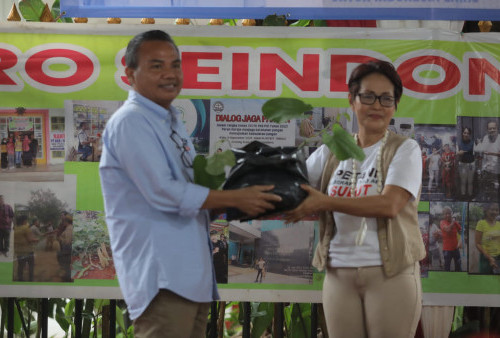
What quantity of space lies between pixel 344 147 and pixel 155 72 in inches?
28.1

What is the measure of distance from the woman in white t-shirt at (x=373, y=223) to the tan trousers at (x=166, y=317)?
54cm

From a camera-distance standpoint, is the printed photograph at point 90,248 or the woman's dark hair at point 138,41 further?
the printed photograph at point 90,248

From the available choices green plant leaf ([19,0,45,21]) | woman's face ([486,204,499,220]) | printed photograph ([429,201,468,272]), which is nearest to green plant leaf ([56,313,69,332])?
green plant leaf ([19,0,45,21])

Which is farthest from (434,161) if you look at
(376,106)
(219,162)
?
(219,162)

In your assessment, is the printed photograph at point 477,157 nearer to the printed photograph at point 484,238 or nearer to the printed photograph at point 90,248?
the printed photograph at point 484,238

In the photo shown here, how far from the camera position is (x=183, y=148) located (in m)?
2.12

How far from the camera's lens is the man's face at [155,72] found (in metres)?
2.09

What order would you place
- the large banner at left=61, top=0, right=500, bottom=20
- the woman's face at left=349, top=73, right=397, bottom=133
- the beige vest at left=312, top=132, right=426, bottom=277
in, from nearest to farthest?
the beige vest at left=312, top=132, right=426, bottom=277 → the woman's face at left=349, top=73, right=397, bottom=133 → the large banner at left=61, top=0, right=500, bottom=20

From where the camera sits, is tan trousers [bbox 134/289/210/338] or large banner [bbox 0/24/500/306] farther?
large banner [bbox 0/24/500/306]

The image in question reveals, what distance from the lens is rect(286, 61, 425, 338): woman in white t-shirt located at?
90.1 inches

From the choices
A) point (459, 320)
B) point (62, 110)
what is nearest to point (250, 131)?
point (62, 110)

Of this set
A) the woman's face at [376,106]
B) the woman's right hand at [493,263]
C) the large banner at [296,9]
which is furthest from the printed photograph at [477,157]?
the woman's face at [376,106]

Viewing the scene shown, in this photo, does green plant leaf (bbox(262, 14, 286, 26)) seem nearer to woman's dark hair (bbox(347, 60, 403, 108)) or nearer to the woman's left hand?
woman's dark hair (bbox(347, 60, 403, 108))

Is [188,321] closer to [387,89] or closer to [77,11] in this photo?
[387,89]
